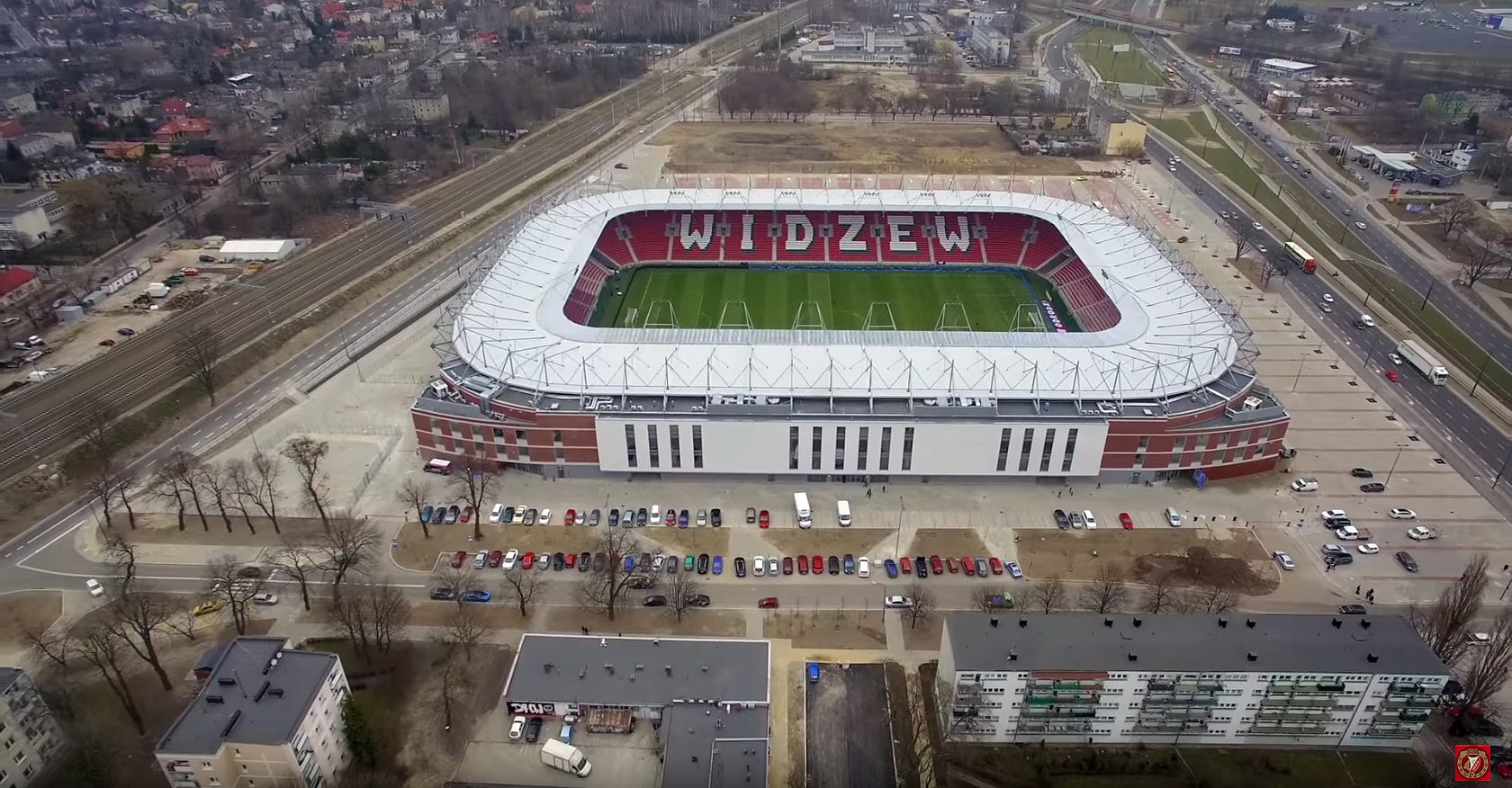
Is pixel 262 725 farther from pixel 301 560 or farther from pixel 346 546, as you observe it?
pixel 301 560

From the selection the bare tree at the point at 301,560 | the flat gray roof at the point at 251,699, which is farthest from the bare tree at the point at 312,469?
the flat gray roof at the point at 251,699

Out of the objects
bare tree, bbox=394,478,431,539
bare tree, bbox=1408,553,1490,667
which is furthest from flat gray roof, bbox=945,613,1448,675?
bare tree, bbox=394,478,431,539

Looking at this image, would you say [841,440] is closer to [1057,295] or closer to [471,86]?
[1057,295]

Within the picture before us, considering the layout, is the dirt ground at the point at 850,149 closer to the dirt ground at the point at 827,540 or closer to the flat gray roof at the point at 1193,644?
the dirt ground at the point at 827,540

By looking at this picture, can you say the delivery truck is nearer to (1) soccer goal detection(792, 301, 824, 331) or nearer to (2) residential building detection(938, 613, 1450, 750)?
(2) residential building detection(938, 613, 1450, 750)

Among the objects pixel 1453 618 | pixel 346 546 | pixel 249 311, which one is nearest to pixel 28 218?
pixel 249 311

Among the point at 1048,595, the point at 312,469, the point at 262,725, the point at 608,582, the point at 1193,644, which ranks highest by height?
the point at 1193,644
